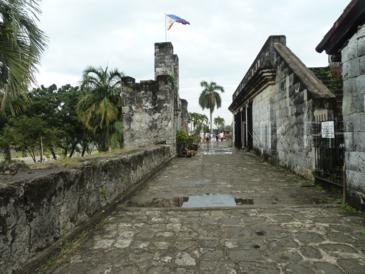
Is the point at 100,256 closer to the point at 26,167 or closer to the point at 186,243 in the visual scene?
the point at 186,243

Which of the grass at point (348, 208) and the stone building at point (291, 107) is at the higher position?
the stone building at point (291, 107)

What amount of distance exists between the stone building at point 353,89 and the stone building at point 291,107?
123 cm

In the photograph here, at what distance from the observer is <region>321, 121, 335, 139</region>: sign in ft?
18.2

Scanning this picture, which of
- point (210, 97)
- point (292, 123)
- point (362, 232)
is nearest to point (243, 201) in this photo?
point (362, 232)

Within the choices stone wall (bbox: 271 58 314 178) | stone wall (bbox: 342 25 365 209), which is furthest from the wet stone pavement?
stone wall (bbox: 271 58 314 178)

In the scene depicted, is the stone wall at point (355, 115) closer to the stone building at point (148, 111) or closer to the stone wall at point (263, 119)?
the stone wall at point (263, 119)

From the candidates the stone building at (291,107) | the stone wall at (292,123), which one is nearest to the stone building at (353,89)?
the stone building at (291,107)

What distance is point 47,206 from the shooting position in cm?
276

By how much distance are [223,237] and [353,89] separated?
2972mm

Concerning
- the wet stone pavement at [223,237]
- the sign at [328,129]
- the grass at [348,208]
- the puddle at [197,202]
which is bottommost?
the wet stone pavement at [223,237]

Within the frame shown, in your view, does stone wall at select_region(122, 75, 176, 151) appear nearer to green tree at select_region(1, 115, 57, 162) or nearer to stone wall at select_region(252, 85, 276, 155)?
stone wall at select_region(252, 85, 276, 155)

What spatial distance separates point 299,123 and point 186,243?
5.34m

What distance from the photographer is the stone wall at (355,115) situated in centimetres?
404

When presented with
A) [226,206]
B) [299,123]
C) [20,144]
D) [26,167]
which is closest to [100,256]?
[26,167]
